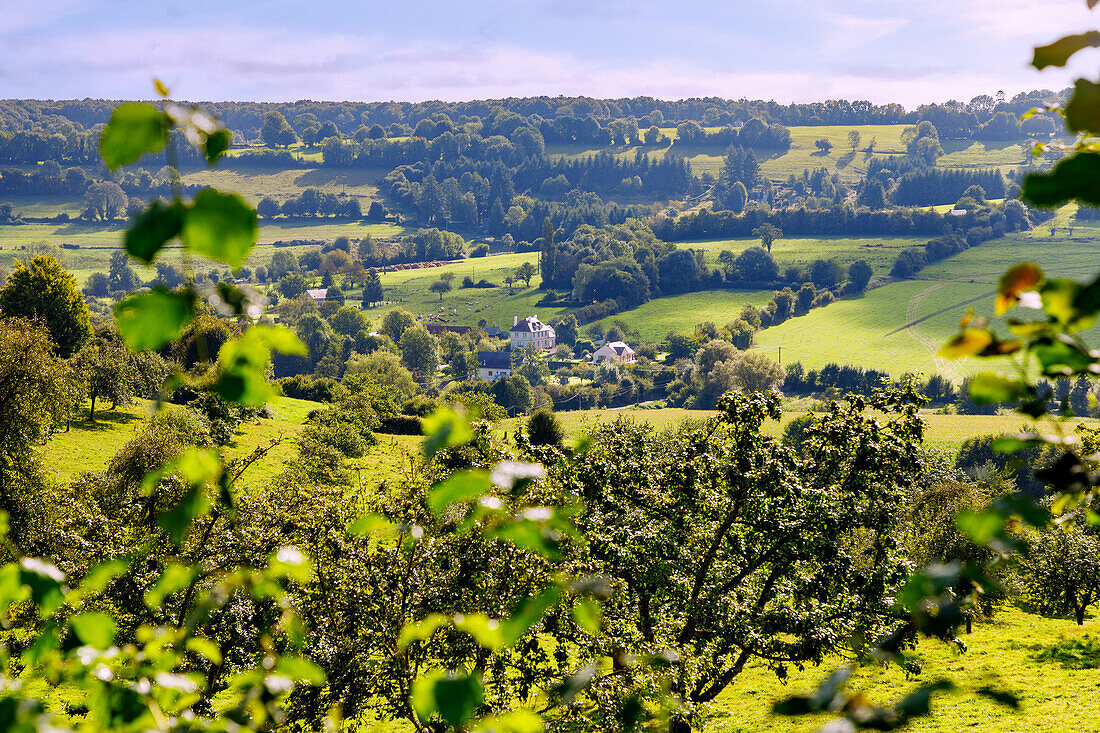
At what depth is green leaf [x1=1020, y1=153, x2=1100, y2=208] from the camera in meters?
1.08

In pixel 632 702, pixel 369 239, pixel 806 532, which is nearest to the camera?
pixel 632 702

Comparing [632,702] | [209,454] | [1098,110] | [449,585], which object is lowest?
[449,585]

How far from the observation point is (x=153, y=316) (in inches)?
45.0

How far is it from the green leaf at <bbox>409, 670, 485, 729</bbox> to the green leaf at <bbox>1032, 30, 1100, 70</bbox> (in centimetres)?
157

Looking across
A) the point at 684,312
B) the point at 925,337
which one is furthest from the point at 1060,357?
the point at 684,312

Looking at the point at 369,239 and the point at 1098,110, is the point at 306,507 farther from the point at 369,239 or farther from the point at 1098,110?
the point at 369,239

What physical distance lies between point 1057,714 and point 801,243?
161m

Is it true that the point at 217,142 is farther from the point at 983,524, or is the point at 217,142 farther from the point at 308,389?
the point at 308,389

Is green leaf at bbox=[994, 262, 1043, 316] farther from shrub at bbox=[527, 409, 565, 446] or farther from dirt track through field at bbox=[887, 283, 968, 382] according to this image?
dirt track through field at bbox=[887, 283, 968, 382]

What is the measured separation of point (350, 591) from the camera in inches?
516

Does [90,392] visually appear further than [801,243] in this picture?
No

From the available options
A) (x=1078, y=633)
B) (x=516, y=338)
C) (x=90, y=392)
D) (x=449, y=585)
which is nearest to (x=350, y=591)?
(x=449, y=585)

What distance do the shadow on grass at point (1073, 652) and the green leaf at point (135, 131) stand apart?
2814 cm

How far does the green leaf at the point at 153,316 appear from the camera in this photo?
1123 millimetres
